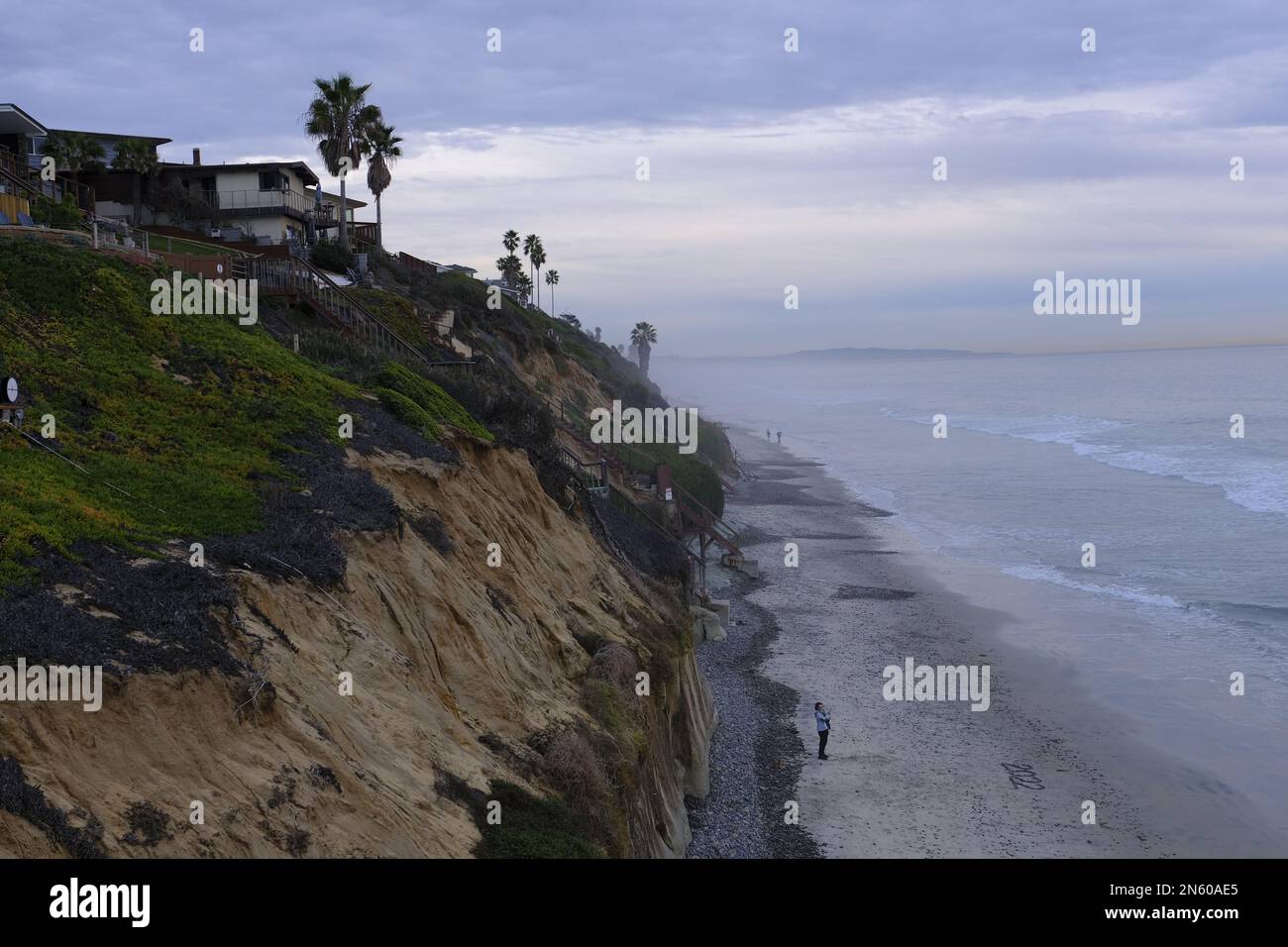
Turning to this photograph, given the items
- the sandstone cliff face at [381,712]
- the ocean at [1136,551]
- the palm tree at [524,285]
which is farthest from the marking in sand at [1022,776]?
the palm tree at [524,285]

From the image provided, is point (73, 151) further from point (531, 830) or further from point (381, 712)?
point (531, 830)

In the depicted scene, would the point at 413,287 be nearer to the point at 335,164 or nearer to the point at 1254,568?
the point at 335,164

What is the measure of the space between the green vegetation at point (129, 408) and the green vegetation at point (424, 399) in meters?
1.47

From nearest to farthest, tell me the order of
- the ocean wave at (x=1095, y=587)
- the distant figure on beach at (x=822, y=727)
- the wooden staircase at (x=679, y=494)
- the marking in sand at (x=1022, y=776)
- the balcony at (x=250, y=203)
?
the marking in sand at (x=1022, y=776) → the distant figure on beach at (x=822, y=727) → the ocean wave at (x=1095, y=587) → the wooden staircase at (x=679, y=494) → the balcony at (x=250, y=203)

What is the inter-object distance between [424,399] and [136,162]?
124 feet

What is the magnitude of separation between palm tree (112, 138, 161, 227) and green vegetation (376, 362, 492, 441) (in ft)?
114

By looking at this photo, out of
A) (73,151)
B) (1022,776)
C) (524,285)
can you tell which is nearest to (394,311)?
(73,151)

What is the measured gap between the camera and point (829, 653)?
36.4m

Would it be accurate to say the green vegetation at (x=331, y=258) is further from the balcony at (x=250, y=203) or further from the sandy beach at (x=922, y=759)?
the sandy beach at (x=922, y=759)

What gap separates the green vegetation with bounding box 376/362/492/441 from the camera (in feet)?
83.2

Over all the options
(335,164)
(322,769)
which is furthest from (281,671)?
(335,164)

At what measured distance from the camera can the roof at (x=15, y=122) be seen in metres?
39.5

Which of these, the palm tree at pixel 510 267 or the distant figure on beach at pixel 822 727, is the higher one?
the palm tree at pixel 510 267

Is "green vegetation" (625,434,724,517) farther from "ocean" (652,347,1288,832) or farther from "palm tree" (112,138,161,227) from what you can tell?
"palm tree" (112,138,161,227)
